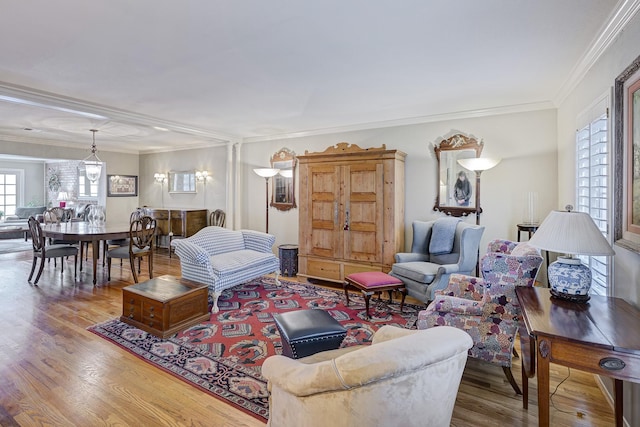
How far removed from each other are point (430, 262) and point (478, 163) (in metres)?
1.45

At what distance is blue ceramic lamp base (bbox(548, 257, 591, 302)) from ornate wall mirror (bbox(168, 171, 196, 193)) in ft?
24.9

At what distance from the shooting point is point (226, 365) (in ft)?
8.82

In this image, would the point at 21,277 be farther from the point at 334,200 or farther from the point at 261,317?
the point at 334,200

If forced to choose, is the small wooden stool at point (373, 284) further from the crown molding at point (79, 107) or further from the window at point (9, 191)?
the window at point (9, 191)

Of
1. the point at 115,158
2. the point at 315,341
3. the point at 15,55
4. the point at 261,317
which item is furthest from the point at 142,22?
the point at 115,158

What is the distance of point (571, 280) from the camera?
1.94 m

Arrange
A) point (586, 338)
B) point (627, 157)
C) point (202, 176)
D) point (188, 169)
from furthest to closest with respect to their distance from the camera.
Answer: point (188, 169), point (202, 176), point (627, 157), point (586, 338)

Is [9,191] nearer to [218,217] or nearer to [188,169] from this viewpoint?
[188,169]

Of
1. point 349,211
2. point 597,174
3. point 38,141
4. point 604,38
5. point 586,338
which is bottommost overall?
point 586,338

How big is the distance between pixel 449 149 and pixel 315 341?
368 centimetres

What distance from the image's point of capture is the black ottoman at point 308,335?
2.22m

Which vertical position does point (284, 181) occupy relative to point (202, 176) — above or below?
below

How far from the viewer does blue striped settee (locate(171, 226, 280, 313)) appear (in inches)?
154

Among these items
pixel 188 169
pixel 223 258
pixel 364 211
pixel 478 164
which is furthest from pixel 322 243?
pixel 188 169
